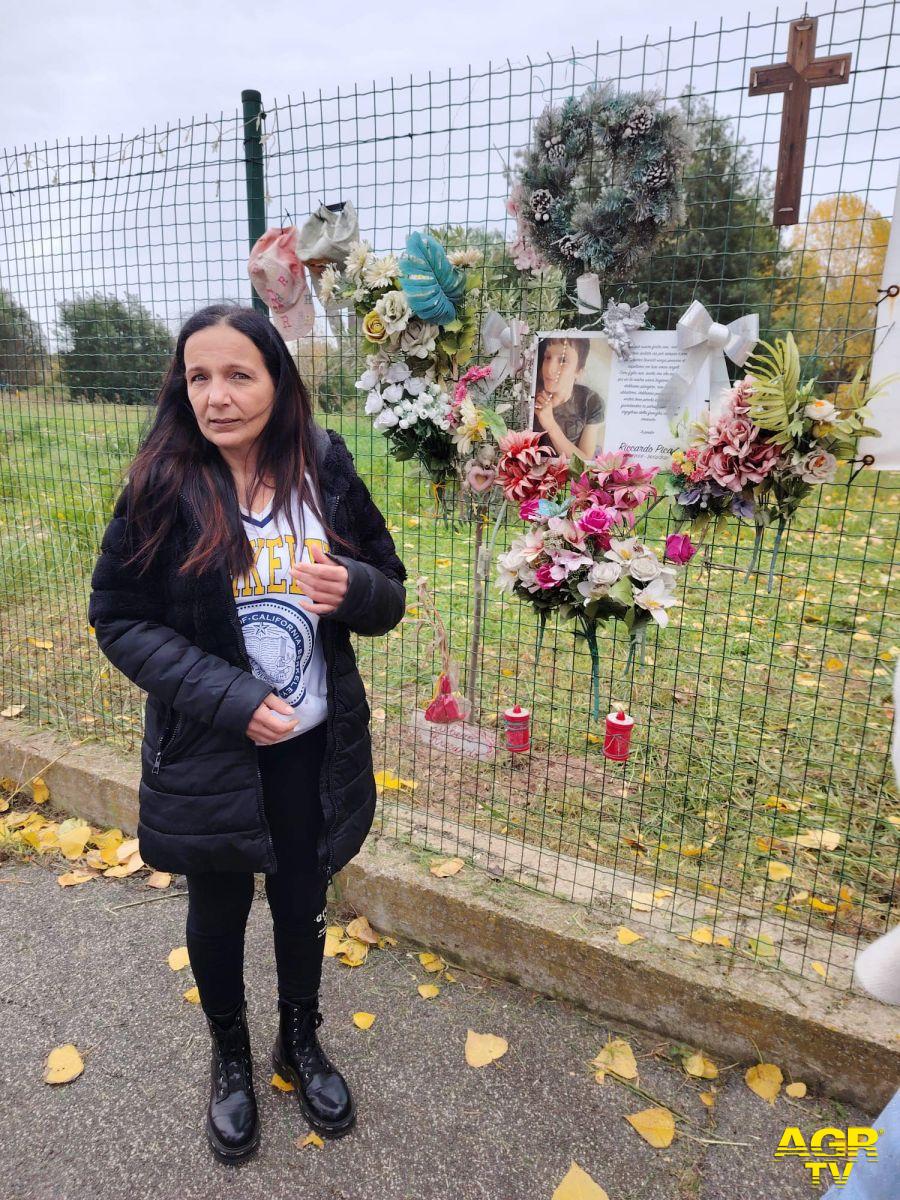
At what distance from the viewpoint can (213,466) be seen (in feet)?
5.42

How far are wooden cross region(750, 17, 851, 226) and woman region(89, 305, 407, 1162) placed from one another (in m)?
1.14

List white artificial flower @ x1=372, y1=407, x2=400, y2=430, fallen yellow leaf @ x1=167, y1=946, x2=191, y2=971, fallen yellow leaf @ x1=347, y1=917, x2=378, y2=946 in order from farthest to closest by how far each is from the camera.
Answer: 1. fallen yellow leaf @ x1=347, y1=917, x2=378, y2=946
2. fallen yellow leaf @ x1=167, y1=946, x2=191, y2=971
3. white artificial flower @ x1=372, y1=407, x2=400, y2=430

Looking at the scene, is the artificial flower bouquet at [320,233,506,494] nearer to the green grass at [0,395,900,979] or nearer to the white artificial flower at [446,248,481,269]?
the white artificial flower at [446,248,481,269]

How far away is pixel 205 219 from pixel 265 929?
237 cm

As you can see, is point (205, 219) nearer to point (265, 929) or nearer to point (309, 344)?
point (309, 344)

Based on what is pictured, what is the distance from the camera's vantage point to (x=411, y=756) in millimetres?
3053

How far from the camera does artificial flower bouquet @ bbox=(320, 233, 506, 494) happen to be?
2.03 metres

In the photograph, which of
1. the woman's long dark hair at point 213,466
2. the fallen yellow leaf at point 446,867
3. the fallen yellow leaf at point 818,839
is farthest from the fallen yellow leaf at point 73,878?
the fallen yellow leaf at point 818,839

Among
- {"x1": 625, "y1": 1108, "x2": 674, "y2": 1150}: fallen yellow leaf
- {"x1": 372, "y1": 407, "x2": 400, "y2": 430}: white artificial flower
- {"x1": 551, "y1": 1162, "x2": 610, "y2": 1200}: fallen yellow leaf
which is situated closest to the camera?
{"x1": 551, "y1": 1162, "x2": 610, "y2": 1200}: fallen yellow leaf

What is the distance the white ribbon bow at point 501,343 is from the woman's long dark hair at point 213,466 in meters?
0.61

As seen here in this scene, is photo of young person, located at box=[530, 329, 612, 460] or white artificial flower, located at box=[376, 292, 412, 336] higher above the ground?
white artificial flower, located at box=[376, 292, 412, 336]

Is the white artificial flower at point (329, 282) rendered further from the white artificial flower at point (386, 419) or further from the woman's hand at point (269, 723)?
the woman's hand at point (269, 723)

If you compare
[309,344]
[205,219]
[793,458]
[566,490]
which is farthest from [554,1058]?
[205,219]

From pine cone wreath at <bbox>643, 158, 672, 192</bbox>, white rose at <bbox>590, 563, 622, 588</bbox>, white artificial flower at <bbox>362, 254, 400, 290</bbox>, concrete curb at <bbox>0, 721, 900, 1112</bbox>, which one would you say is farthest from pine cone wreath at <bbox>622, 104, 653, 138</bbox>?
concrete curb at <bbox>0, 721, 900, 1112</bbox>
